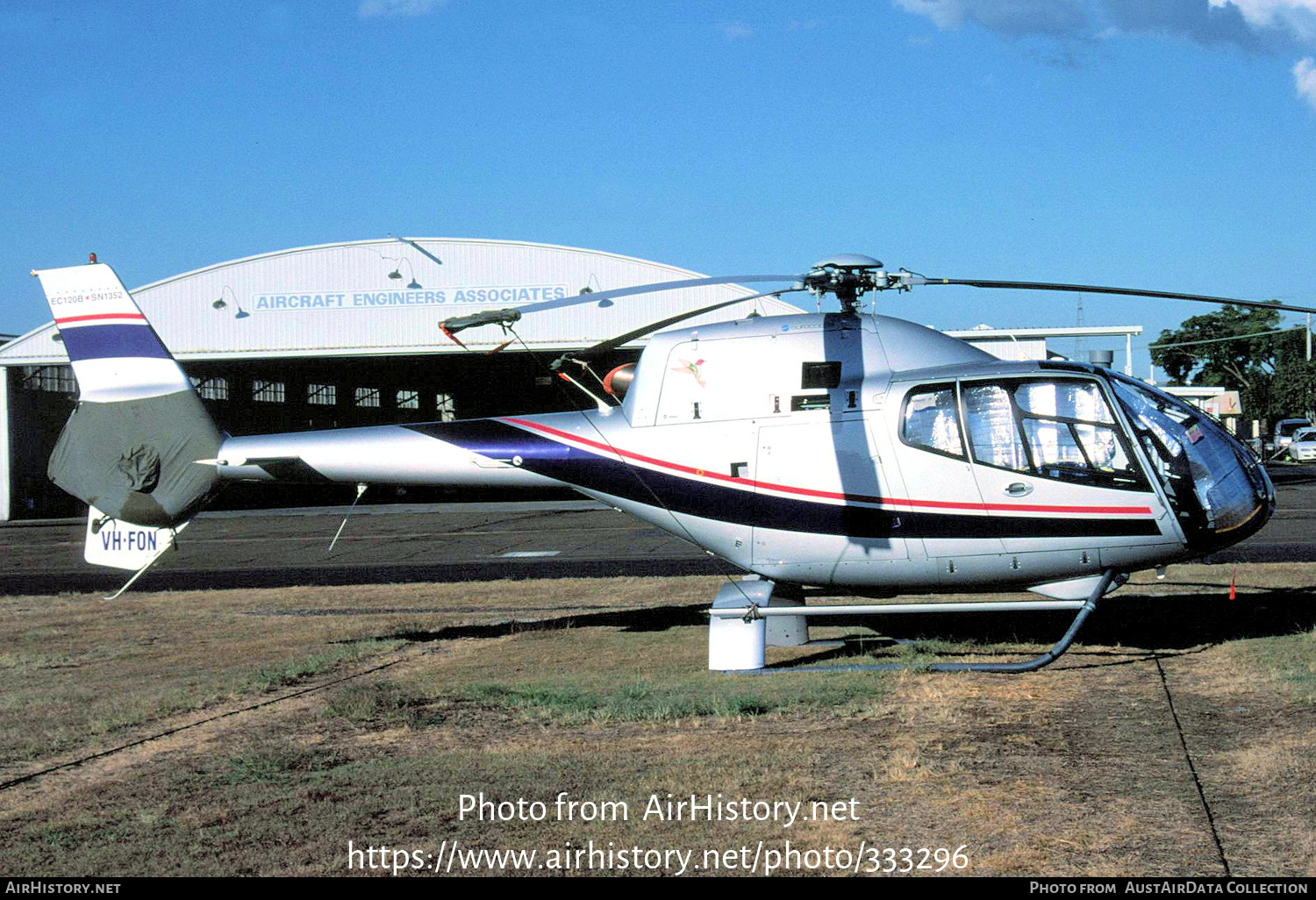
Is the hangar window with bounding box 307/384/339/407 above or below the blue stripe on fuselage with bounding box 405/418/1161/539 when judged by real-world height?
below

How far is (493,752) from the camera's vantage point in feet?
26.0

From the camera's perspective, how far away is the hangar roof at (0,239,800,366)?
3847 centimetres

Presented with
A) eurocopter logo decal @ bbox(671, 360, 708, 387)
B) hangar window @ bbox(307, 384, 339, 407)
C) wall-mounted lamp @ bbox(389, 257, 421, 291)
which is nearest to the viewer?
eurocopter logo decal @ bbox(671, 360, 708, 387)

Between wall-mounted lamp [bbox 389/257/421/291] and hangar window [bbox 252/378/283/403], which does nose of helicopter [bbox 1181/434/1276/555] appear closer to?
wall-mounted lamp [bbox 389/257/421/291]

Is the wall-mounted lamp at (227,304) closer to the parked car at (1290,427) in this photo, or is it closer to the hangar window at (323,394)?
the hangar window at (323,394)

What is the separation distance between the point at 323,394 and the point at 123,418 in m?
50.7

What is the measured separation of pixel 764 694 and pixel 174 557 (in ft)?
64.2

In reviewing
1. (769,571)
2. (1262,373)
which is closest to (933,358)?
(769,571)

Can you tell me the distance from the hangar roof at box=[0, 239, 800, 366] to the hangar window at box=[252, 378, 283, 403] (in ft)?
45.2

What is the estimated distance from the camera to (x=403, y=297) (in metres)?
39.1

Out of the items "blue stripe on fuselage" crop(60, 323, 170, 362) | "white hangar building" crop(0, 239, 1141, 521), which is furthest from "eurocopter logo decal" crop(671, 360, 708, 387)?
"white hangar building" crop(0, 239, 1141, 521)

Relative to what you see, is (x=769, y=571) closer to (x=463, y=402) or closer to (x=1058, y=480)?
(x=1058, y=480)

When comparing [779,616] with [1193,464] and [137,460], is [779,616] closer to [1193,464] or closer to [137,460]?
[1193,464]

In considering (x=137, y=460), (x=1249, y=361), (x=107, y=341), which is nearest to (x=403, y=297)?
(x=107, y=341)
